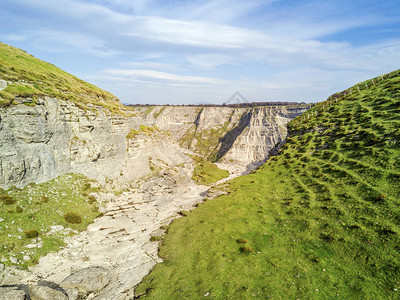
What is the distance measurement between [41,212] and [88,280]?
1989cm

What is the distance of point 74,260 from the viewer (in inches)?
1261

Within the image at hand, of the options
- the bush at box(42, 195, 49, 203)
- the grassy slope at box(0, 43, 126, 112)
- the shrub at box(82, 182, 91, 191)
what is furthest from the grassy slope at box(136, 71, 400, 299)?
the grassy slope at box(0, 43, 126, 112)

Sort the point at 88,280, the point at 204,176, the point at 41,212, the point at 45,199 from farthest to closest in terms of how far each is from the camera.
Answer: the point at 204,176 → the point at 45,199 → the point at 41,212 → the point at 88,280

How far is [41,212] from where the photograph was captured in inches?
1499

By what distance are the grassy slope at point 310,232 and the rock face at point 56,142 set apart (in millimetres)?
31240

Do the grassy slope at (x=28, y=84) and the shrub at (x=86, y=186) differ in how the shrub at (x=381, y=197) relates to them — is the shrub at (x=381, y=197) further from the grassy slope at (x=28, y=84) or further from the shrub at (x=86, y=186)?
the grassy slope at (x=28, y=84)

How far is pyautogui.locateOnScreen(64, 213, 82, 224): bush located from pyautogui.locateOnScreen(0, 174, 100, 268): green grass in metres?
0.18

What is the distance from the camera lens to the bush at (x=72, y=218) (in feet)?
133

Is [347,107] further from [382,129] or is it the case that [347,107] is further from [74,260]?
[74,260]

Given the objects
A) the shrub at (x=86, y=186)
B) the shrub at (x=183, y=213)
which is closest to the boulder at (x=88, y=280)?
the shrub at (x=183, y=213)

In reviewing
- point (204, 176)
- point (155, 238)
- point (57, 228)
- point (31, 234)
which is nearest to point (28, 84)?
point (57, 228)

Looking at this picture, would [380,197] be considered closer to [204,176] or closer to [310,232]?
[310,232]

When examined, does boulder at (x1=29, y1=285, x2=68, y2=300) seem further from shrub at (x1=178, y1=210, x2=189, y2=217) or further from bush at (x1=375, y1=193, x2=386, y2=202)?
bush at (x1=375, y1=193, x2=386, y2=202)

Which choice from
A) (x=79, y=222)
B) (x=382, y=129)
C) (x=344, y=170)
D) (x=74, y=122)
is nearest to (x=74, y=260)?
(x=79, y=222)
